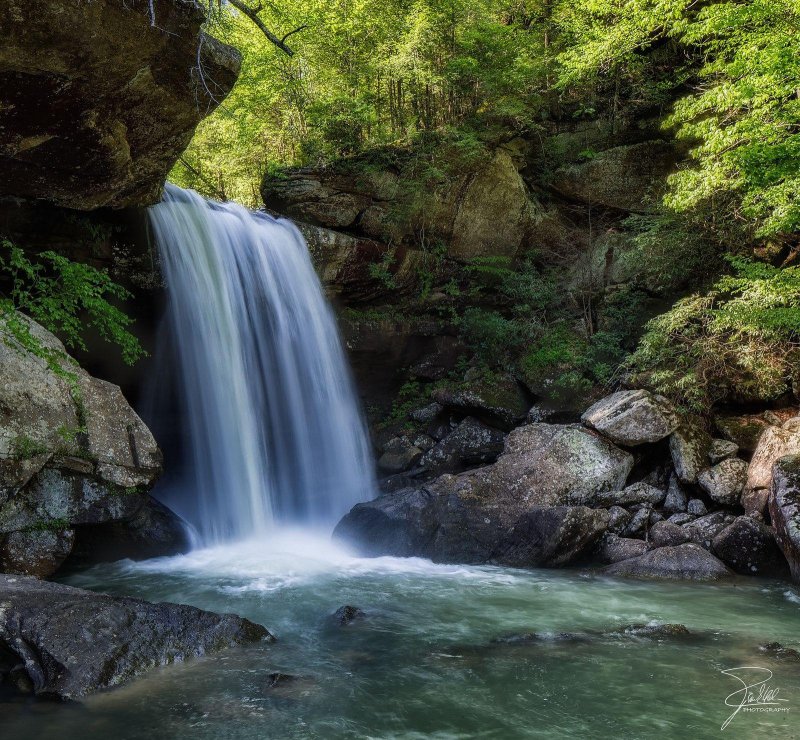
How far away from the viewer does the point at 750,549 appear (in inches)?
325

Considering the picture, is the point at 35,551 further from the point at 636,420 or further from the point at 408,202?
the point at 408,202

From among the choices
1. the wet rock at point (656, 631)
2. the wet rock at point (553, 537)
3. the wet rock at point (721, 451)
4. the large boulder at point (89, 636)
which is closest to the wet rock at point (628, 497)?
the wet rock at point (553, 537)

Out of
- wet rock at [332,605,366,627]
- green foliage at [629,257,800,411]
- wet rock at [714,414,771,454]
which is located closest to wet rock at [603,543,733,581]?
wet rock at [714,414,771,454]

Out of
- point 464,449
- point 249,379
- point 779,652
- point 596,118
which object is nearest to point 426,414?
point 464,449

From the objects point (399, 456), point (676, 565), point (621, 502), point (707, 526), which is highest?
point (399, 456)

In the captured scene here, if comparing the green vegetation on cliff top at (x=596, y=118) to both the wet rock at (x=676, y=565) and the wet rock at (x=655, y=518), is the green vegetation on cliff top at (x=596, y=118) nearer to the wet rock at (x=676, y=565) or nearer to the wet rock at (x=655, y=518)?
the wet rock at (x=655, y=518)

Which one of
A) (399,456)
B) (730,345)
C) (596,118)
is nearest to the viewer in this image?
(730,345)

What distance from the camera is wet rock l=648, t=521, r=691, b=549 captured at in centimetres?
884

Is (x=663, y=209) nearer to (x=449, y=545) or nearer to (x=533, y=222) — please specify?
(x=533, y=222)

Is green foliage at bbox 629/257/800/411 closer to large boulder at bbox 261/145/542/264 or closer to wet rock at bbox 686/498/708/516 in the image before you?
wet rock at bbox 686/498/708/516

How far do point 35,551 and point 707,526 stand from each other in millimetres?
9526

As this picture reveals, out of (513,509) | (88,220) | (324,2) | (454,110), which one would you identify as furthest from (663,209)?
(88,220)

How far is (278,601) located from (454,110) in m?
14.2

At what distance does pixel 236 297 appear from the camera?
12.0 meters
